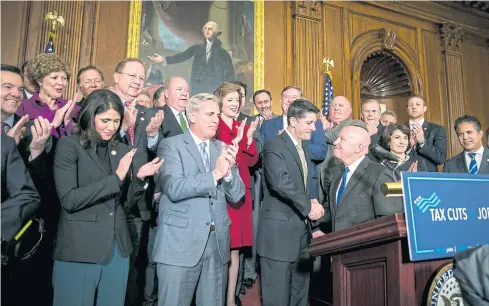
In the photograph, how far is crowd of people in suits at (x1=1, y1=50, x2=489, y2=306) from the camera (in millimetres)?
2238

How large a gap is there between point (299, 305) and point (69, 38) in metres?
4.77

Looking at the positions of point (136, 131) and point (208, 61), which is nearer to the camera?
point (136, 131)

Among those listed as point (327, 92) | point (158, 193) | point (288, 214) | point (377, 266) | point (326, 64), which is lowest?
point (377, 266)

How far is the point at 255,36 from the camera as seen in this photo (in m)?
7.12

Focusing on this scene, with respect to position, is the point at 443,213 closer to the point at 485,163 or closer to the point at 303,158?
the point at 303,158

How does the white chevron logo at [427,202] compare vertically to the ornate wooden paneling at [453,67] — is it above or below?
below

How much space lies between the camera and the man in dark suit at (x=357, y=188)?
2.56 metres

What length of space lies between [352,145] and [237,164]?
0.89m

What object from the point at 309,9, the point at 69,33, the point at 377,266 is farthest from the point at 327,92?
the point at 377,266

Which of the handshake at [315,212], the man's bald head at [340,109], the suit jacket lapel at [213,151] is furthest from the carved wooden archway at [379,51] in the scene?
the suit jacket lapel at [213,151]

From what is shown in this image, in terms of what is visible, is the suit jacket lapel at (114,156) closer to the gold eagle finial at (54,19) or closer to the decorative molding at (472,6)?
the gold eagle finial at (54,19)

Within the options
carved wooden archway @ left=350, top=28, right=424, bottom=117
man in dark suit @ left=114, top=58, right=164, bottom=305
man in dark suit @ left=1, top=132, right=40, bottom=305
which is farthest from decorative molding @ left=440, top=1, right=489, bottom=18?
man in dark suit @ left=1, top=132, right=40, bottom=305

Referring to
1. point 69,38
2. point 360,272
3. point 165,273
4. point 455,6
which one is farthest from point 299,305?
point 455,6

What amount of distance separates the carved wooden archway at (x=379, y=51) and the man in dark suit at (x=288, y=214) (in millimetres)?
4653
